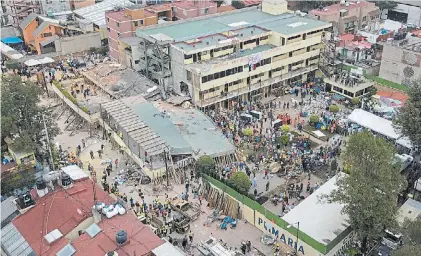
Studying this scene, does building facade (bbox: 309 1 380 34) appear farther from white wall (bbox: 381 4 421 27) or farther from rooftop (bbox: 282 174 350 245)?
rooftop (bbox: 282 174 350 245)

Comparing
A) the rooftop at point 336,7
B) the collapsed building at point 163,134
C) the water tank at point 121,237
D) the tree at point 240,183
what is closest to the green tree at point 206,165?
the collapsed building at point 163,134

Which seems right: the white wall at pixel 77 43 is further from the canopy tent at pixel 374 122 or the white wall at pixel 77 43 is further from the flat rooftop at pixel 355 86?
the canopy tent at pixel 374 122

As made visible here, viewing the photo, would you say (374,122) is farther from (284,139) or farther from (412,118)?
(284,139)

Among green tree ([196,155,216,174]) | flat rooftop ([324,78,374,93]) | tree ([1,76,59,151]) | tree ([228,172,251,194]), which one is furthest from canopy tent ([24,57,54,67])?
tree ([228,172,251,194])

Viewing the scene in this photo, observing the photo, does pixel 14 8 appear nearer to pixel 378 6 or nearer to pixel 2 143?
pixel 2 143

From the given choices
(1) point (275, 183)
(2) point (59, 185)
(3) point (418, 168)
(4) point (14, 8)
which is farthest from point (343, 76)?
(4) point (14, 8)

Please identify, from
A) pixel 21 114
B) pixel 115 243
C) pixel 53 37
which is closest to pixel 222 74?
pixel 21 114
